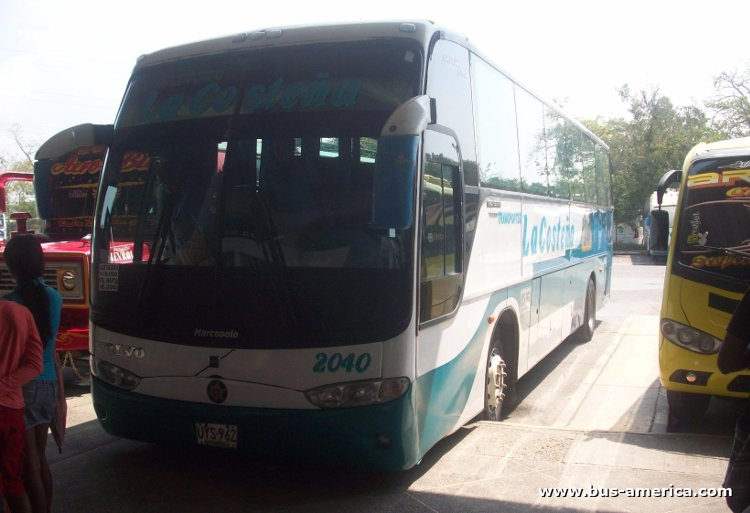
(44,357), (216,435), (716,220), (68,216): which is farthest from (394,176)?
(68,216)

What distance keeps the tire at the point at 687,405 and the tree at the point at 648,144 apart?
43376 millimetres

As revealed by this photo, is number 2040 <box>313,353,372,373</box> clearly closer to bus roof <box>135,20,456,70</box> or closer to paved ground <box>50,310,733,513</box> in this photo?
paved ground <box>50,310,733,513</box>

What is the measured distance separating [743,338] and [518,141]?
16.6 ft

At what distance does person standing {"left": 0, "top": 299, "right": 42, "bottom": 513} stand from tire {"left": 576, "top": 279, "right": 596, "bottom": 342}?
961 cm

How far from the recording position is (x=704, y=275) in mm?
6535

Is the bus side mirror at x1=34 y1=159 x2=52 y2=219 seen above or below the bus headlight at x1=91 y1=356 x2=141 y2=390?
above

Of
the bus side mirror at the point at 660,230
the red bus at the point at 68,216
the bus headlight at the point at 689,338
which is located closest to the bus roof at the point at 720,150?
the bus side mirror at the point at 660,230

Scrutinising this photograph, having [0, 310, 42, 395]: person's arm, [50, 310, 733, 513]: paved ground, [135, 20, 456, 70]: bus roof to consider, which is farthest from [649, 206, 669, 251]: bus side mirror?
[0, 310, 42, 395]: person's arm

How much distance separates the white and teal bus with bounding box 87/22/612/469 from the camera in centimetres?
465

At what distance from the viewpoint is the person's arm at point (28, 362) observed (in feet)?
12.6

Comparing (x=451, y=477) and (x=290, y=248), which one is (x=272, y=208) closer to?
(x=290, y=248)

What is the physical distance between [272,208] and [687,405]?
14.7 ft

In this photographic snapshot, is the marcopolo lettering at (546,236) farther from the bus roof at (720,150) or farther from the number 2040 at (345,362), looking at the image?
the number 2040 at (345,362)

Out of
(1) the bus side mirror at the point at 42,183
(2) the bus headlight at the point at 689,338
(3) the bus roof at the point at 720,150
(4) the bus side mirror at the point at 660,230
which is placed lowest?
(2) the bus headlight at the point at 689,338
